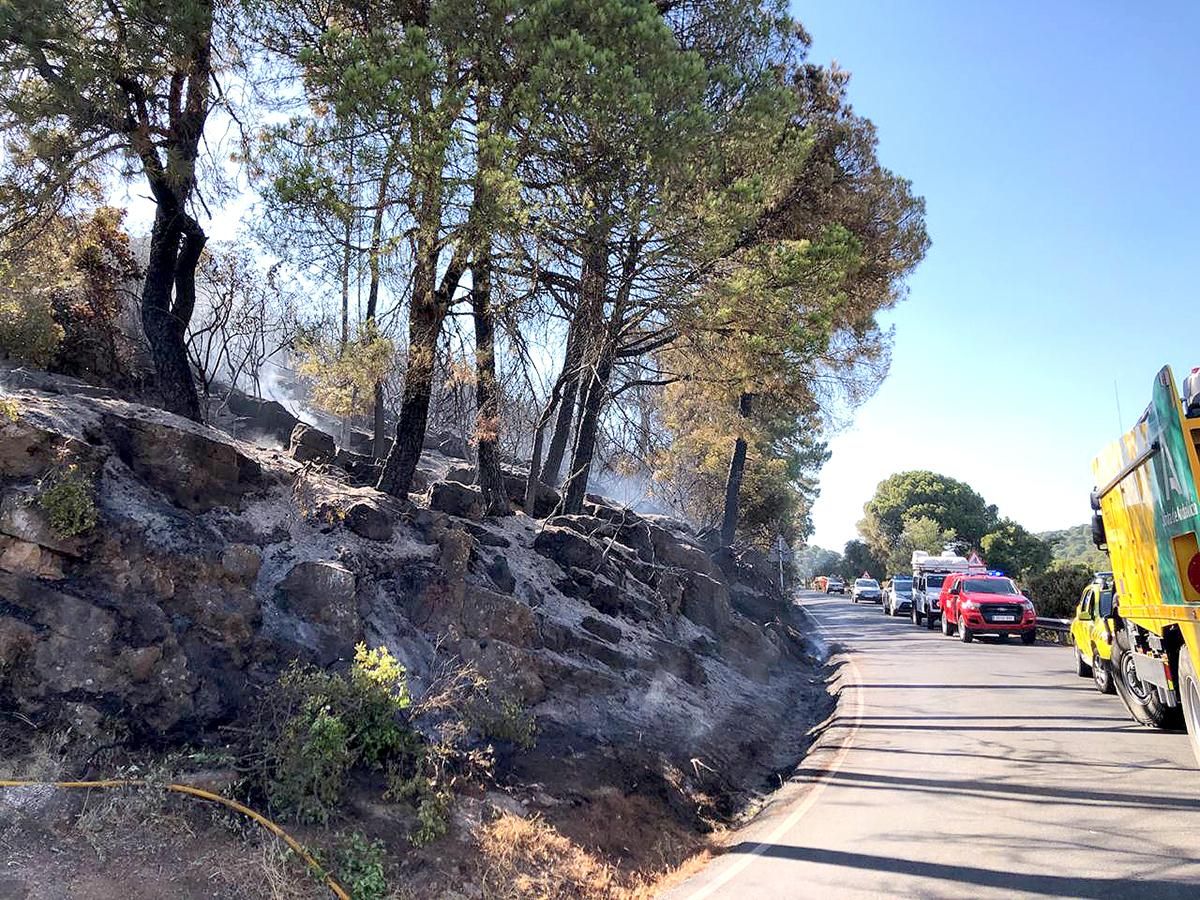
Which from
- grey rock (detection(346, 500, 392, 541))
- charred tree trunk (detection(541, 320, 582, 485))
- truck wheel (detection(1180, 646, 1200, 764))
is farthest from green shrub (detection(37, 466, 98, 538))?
truck wheel (detection(1180, 646, 1200, 764))

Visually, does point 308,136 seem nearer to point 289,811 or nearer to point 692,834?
point 289,811

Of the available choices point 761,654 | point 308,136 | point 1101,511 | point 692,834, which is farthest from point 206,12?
point 761,654

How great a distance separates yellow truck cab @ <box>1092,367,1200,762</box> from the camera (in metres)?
7.18

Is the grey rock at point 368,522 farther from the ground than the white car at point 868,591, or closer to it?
farther from the ground

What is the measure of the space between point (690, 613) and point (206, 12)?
13187 mm

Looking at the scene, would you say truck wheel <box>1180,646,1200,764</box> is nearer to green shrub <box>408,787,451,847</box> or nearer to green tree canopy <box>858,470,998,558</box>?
green shrub <box>408,787,451,847</box>

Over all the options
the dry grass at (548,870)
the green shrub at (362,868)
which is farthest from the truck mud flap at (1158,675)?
the green shrub at (362,868)

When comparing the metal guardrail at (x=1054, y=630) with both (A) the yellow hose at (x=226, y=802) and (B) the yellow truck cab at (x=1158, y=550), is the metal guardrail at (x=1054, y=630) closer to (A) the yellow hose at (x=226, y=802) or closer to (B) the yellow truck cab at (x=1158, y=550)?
(B) the yellow truck cab at (x=1158, y=550)

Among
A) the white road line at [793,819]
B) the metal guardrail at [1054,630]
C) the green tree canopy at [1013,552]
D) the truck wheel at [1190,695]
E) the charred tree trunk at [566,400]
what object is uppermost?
the charred tree trunk at [566,400]

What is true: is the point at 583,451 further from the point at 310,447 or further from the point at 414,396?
the point at 310,447

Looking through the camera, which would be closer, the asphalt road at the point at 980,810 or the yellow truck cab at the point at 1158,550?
the asphalt road at the point at 980,810

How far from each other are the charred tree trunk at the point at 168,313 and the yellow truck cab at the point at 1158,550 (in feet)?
38.5

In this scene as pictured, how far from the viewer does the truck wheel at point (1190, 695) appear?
7.91 m

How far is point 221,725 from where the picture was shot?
688 cm
